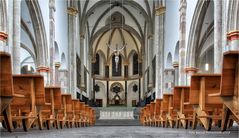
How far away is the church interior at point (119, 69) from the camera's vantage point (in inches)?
201

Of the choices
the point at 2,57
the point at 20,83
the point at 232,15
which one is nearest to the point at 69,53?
the point at 232,15

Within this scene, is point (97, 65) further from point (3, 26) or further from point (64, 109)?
point (64, 109)

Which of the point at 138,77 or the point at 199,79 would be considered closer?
the point at 199,79

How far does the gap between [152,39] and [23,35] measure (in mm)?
11127

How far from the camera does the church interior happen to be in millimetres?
5105

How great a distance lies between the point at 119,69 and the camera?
4166 centimetres

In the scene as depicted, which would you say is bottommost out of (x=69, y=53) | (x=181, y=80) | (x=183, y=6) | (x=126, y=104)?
(x=126, y=104)

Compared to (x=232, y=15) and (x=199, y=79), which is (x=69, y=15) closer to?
(x=232, y=15)

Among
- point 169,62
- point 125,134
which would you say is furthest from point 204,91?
point 169,62

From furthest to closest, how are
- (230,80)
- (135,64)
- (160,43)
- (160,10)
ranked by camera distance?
(135,64) < (160,10) < (160,43) < (230,80)

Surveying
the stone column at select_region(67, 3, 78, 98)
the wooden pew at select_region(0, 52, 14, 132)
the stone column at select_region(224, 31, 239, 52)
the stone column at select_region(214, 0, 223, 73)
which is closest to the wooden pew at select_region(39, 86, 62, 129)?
the wooden pew at select_region(0, 52, 14, 132)

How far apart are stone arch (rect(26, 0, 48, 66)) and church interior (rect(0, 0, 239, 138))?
5 cm

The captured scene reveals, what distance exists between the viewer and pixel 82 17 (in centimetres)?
2823

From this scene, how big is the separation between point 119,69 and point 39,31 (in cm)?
2668
